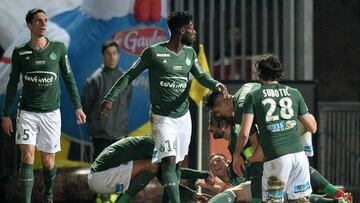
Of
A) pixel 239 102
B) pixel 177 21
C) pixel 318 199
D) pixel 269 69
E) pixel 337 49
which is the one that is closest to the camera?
pixel 269 69

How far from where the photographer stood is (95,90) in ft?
52.0

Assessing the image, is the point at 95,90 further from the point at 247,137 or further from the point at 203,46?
the point at 247,137

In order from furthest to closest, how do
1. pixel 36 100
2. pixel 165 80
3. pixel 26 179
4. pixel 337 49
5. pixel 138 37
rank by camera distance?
pixel 337 49 < pixel 138 37 < pixel 36 100 < pixel 26 179 < pixel 165 80

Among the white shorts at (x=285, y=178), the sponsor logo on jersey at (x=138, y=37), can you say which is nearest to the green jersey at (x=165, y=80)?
the white shorts at (x=285, y=178)

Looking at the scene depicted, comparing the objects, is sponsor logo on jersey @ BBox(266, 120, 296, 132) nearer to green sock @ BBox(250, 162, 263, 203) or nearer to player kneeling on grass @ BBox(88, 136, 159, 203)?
green sock @ BBox(250, 162, 263, 203)

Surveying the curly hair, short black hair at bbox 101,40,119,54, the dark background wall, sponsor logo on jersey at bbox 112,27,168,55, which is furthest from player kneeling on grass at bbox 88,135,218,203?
the dark background wall

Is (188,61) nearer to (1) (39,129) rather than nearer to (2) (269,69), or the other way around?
(2) (269,69)

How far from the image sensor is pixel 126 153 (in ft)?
43.8

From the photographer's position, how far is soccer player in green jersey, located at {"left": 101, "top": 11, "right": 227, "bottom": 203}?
41.7 ft

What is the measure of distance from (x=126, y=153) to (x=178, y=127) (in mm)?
778

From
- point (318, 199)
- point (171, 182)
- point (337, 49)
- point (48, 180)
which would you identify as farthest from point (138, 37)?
point (337, 49)

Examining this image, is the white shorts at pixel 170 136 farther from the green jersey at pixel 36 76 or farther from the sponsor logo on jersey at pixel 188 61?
the green jersey at pixel 36 76

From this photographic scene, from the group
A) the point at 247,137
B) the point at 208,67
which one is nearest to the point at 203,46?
the point at 208,67

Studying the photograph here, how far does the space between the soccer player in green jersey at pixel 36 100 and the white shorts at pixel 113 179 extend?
0.46 meters
